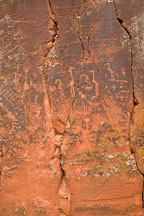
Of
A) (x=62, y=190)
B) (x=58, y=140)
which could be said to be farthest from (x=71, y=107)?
(x=62, y=190)

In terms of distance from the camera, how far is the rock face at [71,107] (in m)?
2.68

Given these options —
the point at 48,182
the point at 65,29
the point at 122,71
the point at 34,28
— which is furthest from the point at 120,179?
the point at 34,28

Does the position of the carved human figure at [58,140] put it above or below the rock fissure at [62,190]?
above

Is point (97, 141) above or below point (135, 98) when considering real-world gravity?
below

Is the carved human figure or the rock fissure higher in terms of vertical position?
the carved human figure

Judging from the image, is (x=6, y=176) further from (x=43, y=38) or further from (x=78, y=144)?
(x=43, y=38)

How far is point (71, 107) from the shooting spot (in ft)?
8.95

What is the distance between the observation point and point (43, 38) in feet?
9.06

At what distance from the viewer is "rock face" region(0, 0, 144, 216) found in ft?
8.79

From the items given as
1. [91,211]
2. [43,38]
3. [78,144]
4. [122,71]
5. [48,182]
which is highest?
[43,38]

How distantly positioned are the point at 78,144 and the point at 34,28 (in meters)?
1.48

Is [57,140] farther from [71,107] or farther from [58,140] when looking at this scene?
[71,107]

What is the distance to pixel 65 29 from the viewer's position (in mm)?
2752

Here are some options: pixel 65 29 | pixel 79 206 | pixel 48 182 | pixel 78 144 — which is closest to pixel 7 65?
pixel 65 29
